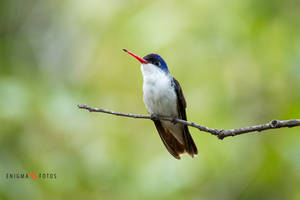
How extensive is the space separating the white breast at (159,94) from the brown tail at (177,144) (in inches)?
10.0

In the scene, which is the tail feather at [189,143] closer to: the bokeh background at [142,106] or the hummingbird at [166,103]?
the hummingbird at [166,103]

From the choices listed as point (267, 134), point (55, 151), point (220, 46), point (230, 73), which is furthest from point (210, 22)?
point (55, 151)

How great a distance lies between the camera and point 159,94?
460 cm

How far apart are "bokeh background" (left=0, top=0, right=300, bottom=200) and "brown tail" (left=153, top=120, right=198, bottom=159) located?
34 centimetres

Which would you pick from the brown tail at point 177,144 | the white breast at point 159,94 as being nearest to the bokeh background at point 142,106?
the brown tail at point 177,144

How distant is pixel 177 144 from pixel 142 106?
95.4 inches

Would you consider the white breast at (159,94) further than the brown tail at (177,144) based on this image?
No

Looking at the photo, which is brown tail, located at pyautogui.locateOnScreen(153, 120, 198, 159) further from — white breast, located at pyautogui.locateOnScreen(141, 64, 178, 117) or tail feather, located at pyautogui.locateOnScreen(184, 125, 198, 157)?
white breast, located at pyautogui.locateOnScreen(141, 64, 178, 117)

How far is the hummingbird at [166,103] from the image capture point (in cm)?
464

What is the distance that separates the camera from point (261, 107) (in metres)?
5.82

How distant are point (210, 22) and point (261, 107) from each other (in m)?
1.49

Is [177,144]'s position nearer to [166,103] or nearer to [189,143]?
[189,143]

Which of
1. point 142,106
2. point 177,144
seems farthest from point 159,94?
point 142,106

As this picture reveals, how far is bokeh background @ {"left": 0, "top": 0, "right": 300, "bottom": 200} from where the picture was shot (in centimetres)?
481
